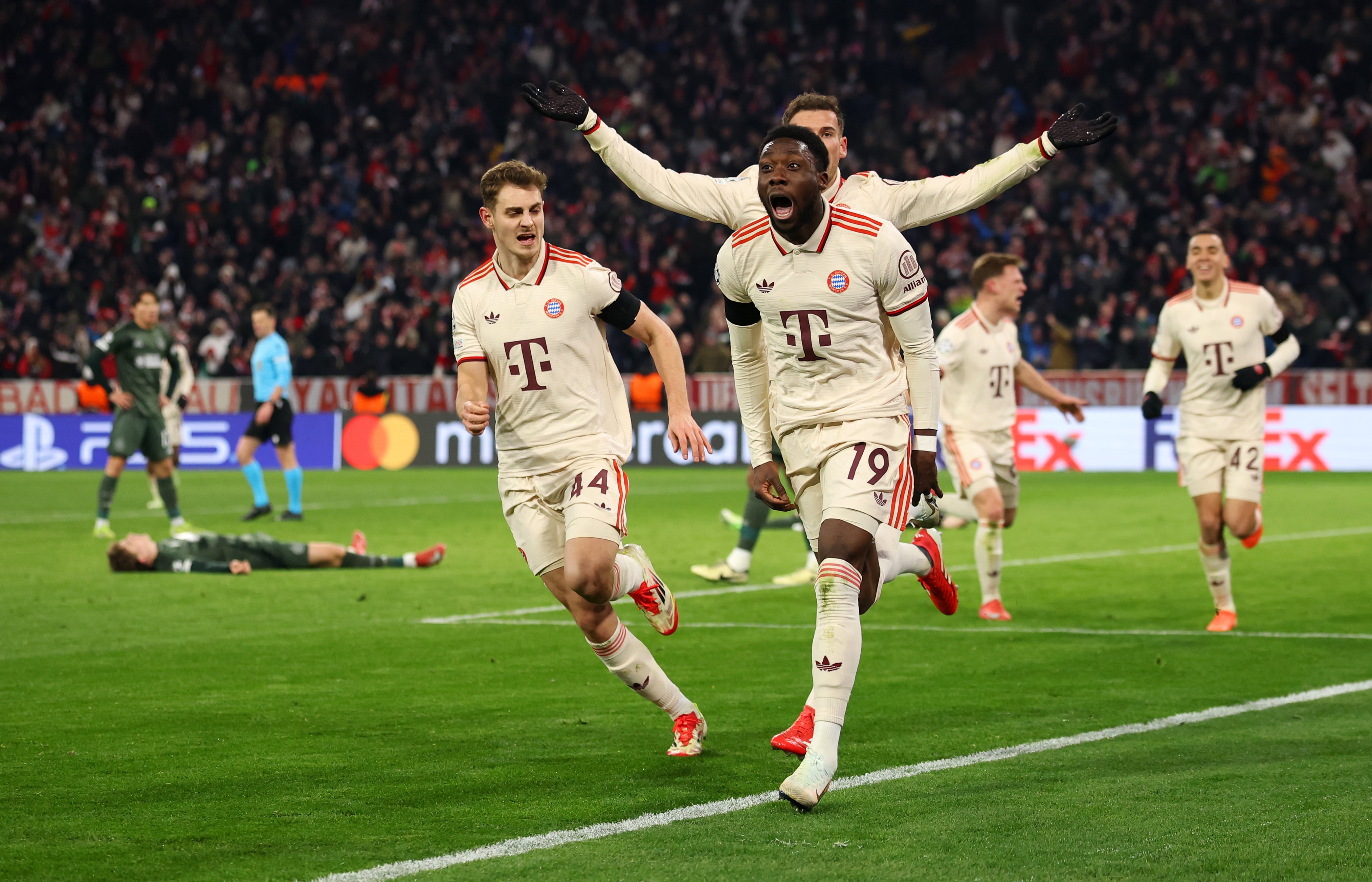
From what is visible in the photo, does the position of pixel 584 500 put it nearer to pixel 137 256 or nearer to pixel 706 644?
pixel 706 644

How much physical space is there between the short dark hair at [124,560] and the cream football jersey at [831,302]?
26.5 ft

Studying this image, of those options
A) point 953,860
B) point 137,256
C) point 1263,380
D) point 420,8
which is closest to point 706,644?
point 1263,380

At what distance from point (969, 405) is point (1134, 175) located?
1946 centimetres

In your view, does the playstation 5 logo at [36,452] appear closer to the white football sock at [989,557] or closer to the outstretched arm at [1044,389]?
the outstretched arm at [1044,389]

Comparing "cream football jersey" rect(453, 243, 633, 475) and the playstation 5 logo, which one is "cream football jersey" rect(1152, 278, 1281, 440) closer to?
"cream football jersey" rect(453, 243, 633, 475)

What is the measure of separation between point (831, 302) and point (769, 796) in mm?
1662

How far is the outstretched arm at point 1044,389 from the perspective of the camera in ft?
37.1

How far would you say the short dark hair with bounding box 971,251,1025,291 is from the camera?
10914 mm

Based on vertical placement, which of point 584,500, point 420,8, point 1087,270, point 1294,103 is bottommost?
point 584,500

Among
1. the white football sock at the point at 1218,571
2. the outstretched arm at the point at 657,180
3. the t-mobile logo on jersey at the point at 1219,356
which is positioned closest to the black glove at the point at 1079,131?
the outstretched arm at the point at 657,180

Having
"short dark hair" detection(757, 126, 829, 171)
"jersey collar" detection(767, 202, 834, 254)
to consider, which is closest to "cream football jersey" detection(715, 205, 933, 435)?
"jersey collar" detection(767, 202, 834, 254)

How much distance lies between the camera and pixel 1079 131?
639cm

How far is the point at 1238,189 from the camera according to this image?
2817 cm

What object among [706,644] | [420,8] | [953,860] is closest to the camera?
[953,860]
